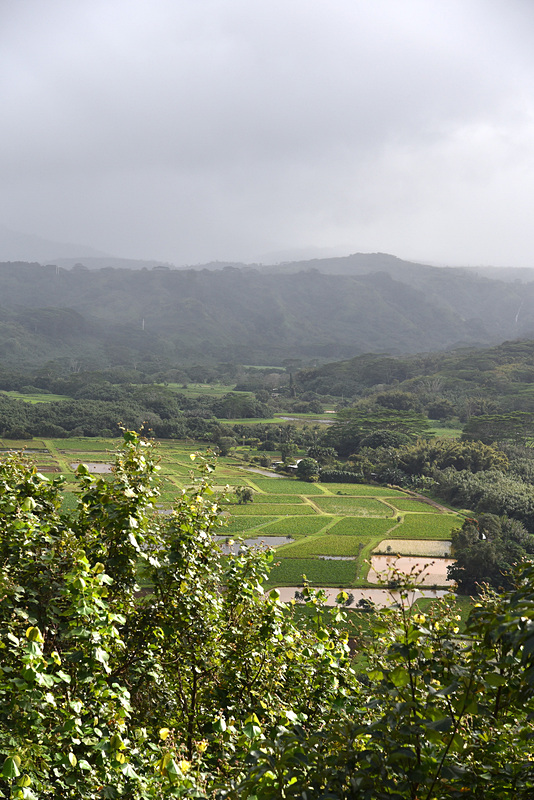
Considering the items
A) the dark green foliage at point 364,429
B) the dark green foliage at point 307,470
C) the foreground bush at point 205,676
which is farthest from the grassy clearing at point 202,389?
the foreground bush at point 205,676

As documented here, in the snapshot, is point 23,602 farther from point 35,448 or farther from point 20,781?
point 35,448

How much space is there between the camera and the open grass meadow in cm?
2989

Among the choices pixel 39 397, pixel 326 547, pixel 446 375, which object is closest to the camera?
pixel 326 547

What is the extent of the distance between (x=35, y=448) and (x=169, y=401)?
29440 millimetres

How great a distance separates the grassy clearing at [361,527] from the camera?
120 ft

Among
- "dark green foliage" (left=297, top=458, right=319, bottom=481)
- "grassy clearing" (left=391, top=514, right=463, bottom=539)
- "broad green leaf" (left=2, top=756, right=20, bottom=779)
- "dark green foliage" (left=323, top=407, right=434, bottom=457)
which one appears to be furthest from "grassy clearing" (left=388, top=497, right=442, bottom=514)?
"broad green leaf" (left=2, top=756, right=20, bottom=779)

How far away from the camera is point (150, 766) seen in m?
4.53

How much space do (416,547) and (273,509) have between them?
12.1 m

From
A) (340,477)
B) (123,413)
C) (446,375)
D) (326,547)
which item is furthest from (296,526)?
(446,375)

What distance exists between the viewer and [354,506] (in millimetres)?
43969

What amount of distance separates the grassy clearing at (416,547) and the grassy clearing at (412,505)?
25.2 ft

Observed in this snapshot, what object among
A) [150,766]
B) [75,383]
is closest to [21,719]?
[150,766]

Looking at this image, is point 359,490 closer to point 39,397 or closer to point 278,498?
point 278,498

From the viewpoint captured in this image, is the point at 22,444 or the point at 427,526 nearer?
the point at 427,526
